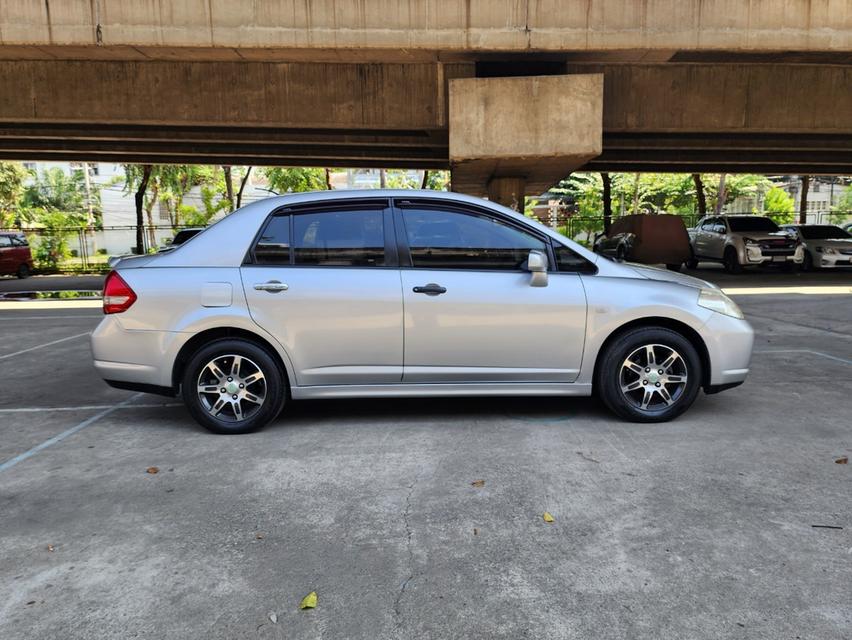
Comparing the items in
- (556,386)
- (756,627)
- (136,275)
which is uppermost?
(136,275)

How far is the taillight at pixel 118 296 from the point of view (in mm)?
4586

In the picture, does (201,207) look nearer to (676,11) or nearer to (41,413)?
(676,11)

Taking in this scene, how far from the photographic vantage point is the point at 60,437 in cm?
472

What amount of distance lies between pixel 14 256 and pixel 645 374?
25.4 metres

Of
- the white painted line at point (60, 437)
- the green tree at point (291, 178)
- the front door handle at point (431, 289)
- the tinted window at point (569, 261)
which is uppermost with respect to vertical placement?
the green tree at point (291, 178)

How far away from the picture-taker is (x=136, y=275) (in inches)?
183

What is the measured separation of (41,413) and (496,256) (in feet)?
13.5

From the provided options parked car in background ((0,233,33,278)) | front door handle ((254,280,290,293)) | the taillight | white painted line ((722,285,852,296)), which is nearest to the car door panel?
front door handle ((254,280,290,293))

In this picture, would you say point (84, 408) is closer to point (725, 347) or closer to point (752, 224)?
point (725, 347)

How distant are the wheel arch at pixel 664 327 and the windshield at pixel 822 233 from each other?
16824 mm

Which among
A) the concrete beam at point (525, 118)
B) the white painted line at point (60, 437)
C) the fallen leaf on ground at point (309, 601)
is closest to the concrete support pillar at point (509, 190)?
the concrete beam at point (525, 118)

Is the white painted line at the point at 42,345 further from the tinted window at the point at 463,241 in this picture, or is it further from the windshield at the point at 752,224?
the windshield at the point at 752,224

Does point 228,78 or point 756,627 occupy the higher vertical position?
point 228,78

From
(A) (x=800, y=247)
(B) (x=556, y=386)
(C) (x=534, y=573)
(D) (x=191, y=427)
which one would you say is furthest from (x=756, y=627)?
(A) (x=800, y=247)
